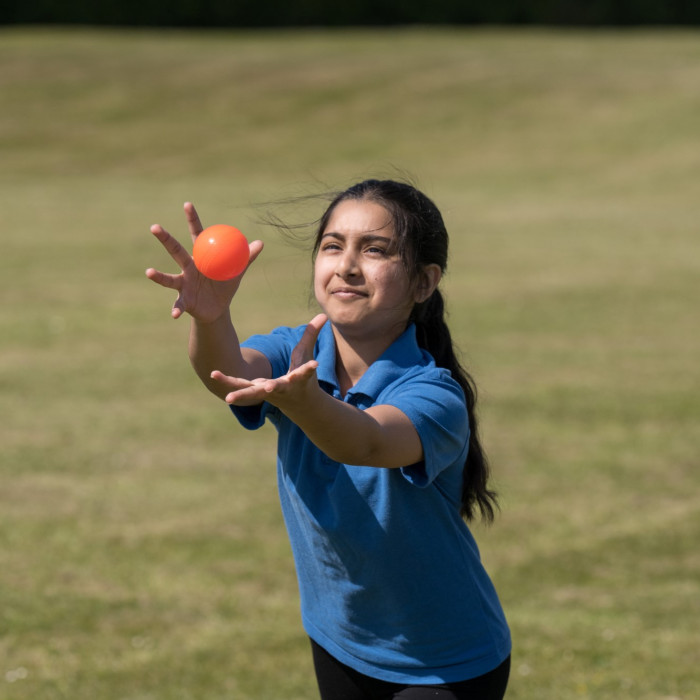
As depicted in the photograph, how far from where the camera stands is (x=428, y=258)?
288 cm

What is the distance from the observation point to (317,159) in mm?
28406

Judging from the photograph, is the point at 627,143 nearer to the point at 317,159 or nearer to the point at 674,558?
the point at 317,159

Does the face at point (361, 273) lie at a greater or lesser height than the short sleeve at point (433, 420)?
greater

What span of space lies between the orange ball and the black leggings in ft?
3.53

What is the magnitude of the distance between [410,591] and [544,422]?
6073 millimetres

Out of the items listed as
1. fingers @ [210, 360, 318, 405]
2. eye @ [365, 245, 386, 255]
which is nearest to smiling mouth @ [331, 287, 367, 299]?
eye @ [365, 245, 386, 255]

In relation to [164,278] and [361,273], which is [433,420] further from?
[164,278]

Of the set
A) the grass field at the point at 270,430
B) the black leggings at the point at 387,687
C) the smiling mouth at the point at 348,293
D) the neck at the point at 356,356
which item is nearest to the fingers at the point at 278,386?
the smiling mouth at the point at 348,293

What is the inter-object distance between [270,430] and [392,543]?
19.3ft

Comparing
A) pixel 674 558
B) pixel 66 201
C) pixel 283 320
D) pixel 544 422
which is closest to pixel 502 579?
pixel 674 558

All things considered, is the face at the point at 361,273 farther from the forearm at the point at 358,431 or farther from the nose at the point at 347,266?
the forearm at the point at 358,431

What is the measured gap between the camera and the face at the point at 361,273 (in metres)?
2.71

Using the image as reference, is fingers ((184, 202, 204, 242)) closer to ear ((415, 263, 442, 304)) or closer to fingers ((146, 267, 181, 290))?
fingers ((146, 267, 181, 290))

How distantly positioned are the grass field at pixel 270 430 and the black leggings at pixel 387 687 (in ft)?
4.37
